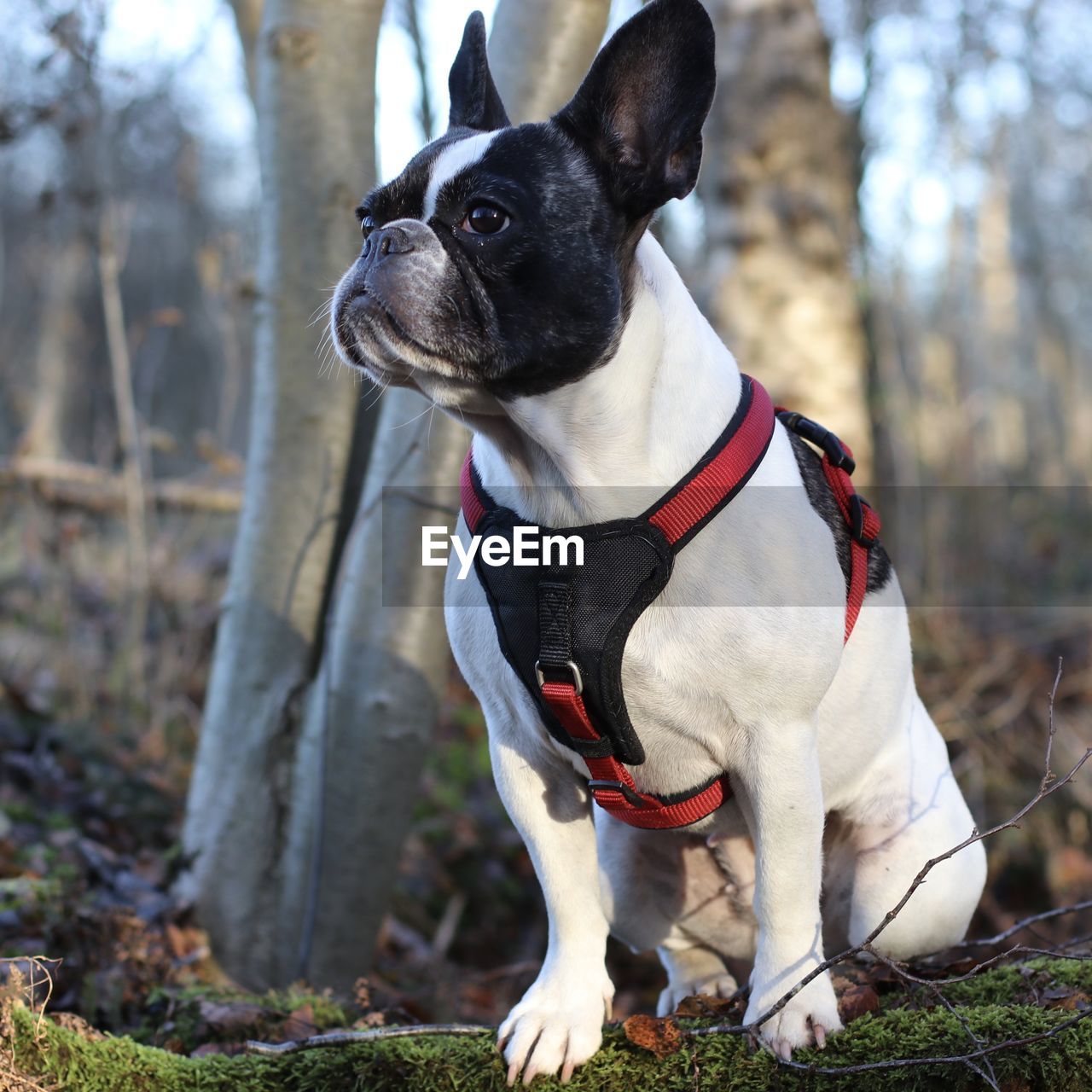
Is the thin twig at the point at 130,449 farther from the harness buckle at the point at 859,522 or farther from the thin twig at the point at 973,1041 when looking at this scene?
the thin twig at the point at 973,1041

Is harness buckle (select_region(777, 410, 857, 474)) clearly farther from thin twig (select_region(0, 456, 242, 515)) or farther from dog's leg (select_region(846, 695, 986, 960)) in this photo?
thin twig (select_region(0, 456, 242, 515))

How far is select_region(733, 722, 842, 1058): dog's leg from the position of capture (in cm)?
225

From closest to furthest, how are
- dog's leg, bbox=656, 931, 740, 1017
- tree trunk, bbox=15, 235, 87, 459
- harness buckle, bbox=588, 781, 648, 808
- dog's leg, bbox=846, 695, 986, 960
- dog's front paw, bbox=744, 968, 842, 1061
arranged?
dog's front paw, bbox=744, 968, 842, 1061
harness buckle, bbox=588, 781, 648, 808
dog's leg, bbox=846, 695, 986, 960
dog's leg, bbox=656, 931, 740, 1017
tree trunk, bbox=15, 235, 87, 459

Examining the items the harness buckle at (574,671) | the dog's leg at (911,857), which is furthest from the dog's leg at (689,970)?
the harness buckle at (574,671)

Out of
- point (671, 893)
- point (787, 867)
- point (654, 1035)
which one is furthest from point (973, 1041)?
point (671, 893)

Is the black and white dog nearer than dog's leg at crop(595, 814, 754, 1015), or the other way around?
the black and white dog

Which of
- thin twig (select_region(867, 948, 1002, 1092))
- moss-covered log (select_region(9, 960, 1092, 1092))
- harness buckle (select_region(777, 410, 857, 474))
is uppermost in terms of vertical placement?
harness buckle (select_region(777, 410, 857, 474))

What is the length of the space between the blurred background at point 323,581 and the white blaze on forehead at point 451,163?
2.17ft

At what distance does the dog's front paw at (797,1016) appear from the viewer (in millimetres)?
2186

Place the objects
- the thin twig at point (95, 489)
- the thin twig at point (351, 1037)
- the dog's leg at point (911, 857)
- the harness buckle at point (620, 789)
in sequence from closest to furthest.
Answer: the thin twig at point (351, 1037) < the harness buckle at point (620, 789) < the dog's leg at point (911, 857) < the thin twig at point (95, 489)

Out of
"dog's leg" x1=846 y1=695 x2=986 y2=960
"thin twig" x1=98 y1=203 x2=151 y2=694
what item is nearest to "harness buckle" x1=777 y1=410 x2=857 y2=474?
"dog's leg" x1=846 y1=695 x2=986 y2=960

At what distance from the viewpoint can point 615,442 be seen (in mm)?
2234

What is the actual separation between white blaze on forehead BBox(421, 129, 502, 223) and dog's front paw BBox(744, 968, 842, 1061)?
1.72 metres

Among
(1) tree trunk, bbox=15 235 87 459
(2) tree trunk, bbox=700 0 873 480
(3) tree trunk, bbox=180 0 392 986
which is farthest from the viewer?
(1) tree trunk, bbox=15 235 87 459
